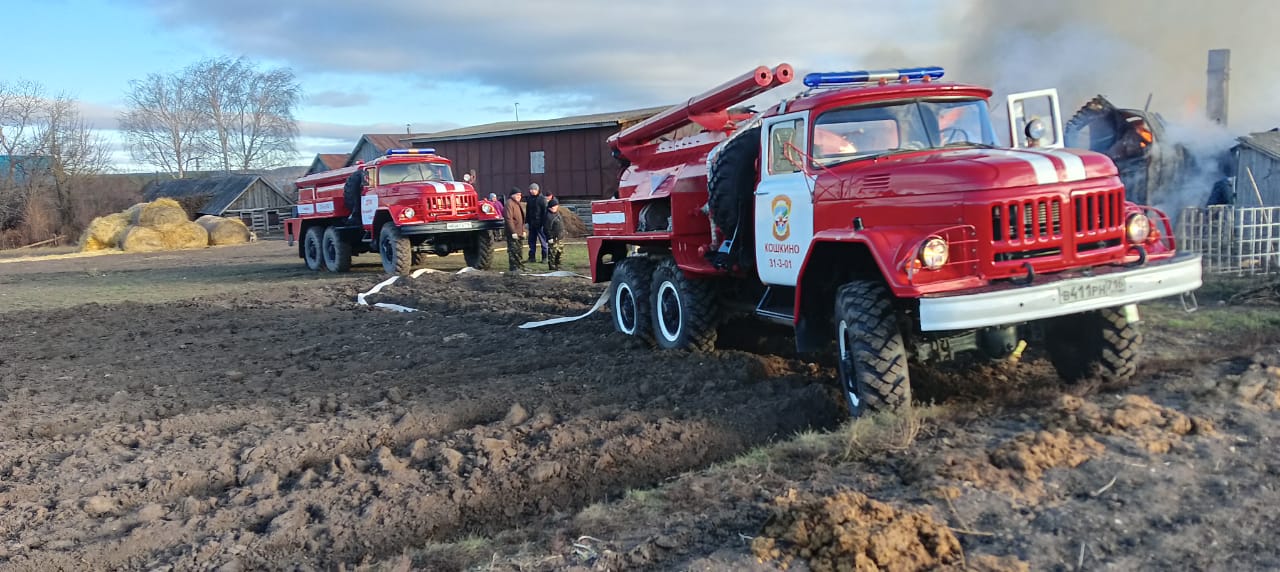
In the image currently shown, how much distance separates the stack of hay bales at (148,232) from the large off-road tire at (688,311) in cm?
3014

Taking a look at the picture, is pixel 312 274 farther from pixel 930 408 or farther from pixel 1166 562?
pixel 1166 562

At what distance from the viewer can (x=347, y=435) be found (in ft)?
19.1

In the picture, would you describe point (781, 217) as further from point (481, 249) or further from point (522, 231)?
point (481, 249)

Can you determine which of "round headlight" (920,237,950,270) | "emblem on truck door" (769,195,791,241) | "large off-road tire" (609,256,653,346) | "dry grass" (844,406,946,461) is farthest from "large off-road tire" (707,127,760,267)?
"dry grass" (844,406,946,461)

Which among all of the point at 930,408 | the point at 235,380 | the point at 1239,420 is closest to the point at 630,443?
the point at 930,408

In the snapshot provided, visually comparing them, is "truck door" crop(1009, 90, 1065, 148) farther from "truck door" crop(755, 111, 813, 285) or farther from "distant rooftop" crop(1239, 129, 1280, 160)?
"distant rooftop" crop(1239, 129, 1280, 160)

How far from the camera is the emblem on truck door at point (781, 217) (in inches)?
258

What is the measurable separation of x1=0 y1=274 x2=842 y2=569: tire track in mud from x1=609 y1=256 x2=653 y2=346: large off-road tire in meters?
0.23

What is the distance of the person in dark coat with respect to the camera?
60.3 feet

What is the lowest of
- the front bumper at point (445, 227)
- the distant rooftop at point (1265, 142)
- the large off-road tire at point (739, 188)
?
the front bumper at point (445, 227)

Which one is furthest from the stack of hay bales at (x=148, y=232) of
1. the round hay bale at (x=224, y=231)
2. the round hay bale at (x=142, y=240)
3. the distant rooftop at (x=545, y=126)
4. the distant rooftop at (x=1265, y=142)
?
the distant rooftop at (x=1265, y=142)

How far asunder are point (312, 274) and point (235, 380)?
1201cm

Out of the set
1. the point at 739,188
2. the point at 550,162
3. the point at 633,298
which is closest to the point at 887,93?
the point at 739,188

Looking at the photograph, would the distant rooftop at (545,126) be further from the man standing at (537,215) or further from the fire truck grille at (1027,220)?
the fire truck grille at (1027,220)
